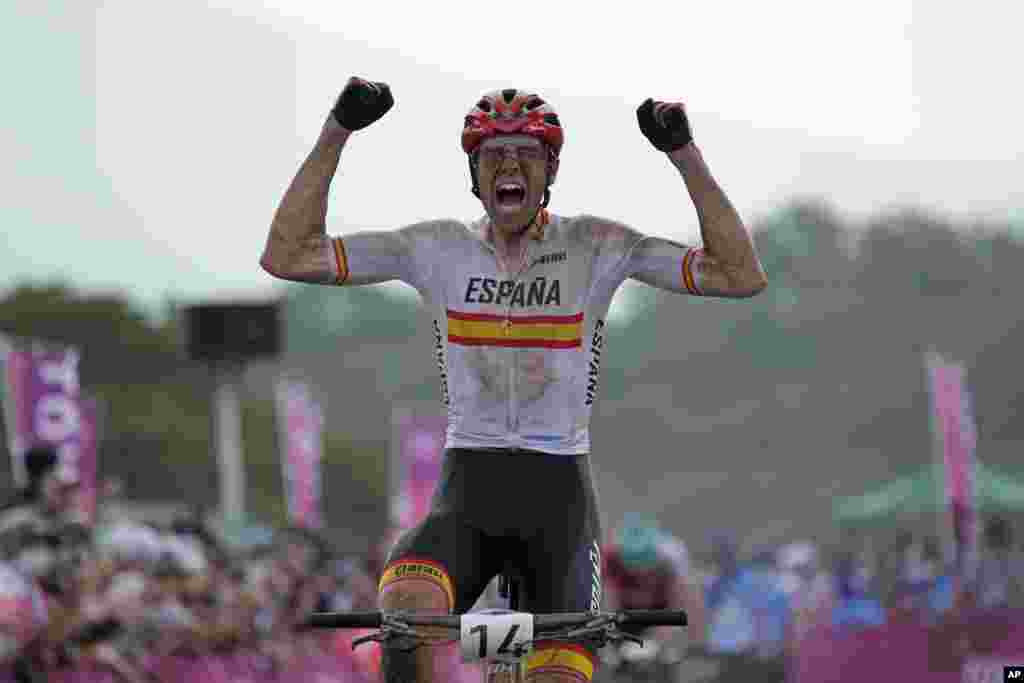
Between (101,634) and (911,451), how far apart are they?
93.4 meters

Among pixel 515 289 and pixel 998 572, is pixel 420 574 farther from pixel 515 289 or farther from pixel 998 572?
pixel 998 572

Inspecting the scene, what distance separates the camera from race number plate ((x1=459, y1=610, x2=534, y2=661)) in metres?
6.84

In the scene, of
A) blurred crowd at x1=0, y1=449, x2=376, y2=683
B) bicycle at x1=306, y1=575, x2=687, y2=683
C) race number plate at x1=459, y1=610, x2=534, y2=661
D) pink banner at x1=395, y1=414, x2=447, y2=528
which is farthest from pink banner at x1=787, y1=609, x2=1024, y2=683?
race number plate at x1=459, y1=610, x2=534, y2=661

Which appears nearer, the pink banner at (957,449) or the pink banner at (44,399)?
the pink banner at (44,399)

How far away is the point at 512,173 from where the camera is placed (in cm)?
760

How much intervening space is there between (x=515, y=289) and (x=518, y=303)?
55 millimetres

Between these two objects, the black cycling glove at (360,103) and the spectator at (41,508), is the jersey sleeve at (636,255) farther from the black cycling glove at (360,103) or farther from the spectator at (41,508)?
the spectator at (41,508)

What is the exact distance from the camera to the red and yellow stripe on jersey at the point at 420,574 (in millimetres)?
7281

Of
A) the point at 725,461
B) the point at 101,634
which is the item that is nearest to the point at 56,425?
the point at 101,634

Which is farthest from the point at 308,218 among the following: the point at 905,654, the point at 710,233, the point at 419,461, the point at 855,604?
the point at 419,461

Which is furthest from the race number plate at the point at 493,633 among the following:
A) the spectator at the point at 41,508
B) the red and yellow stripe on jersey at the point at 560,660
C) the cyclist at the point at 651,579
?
the cyclist at the point at 651,579

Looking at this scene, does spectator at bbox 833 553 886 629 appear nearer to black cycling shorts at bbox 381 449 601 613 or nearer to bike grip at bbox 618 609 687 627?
black cycling shorts at bbox 381 449 601 613

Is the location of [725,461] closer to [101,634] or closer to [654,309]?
[654,309]

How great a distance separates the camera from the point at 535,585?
7.57 m
